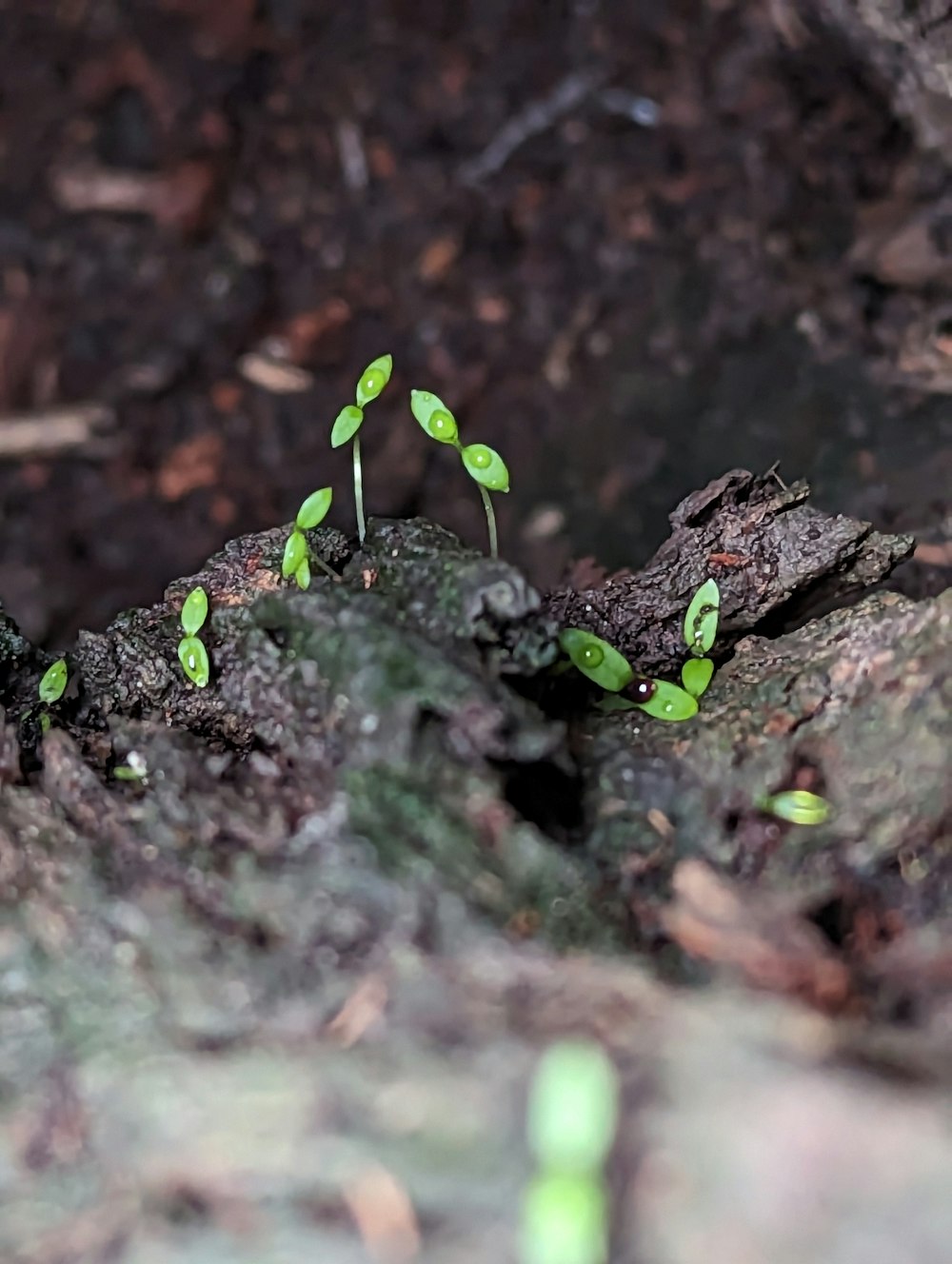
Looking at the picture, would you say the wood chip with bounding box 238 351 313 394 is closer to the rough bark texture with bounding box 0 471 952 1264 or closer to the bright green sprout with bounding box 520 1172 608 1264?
the rough bark texture with bounding box 0 471 952 1264

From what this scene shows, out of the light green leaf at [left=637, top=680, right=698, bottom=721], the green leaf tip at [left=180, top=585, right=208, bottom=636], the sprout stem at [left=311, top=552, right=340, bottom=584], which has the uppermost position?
the light green leaf at [left=637, top=680, right=698, bottom=721]

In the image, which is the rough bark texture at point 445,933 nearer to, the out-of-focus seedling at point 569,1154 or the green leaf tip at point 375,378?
the out-of-focus seedling at point 569,1154

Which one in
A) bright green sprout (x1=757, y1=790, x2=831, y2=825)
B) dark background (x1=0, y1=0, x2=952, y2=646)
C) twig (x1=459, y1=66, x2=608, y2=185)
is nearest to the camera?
bright green sprout (x1=757, y1=790, x2=831, y2=825)

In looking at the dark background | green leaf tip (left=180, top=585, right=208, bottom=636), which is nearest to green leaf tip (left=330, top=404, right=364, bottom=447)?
green leaf tip (left=180, top=585, right=208, bottom=636)

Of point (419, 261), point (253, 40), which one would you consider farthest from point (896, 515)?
point (253, 40)

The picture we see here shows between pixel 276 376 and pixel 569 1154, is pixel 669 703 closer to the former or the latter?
pixel 569 1154

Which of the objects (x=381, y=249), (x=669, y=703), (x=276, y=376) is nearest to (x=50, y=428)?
(x=276, y=376)
